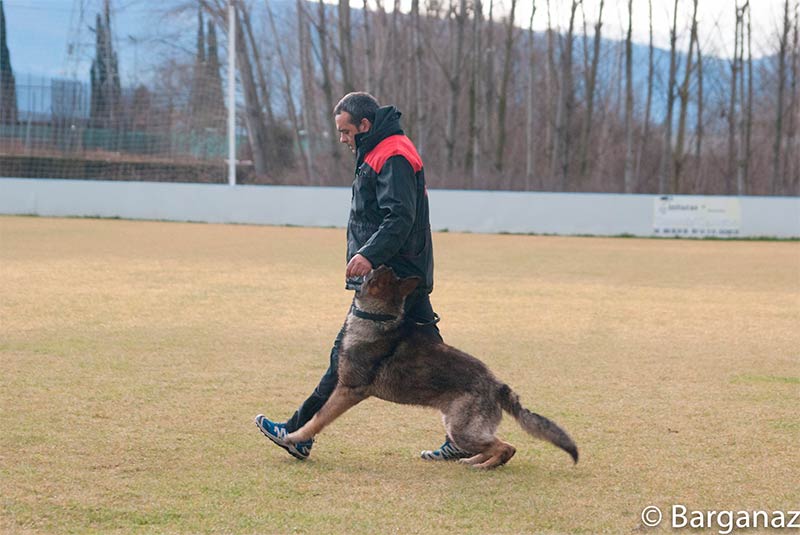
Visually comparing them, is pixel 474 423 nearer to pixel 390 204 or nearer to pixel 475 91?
pixel 390 204

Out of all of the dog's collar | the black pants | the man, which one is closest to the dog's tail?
the man

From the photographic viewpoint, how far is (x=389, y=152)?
4957mm

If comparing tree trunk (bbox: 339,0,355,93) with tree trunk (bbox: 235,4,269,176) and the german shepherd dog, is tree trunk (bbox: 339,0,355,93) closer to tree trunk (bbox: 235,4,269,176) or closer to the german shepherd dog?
tree trunk (bbox: 235,4,269,176)

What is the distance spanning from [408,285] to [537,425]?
0.91 meters

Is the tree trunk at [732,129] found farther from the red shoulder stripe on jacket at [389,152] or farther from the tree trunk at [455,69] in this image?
the red shoulder stripe on jacket at [389,152]

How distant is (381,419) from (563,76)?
111 feet

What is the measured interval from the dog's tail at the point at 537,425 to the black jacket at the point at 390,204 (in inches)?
27.2

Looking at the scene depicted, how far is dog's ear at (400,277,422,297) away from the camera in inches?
196

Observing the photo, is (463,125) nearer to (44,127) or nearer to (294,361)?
(44,127)

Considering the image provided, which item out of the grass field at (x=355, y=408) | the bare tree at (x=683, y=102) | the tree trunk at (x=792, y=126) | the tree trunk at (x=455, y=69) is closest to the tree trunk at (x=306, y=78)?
the tree trunk at (x=455, y=69)

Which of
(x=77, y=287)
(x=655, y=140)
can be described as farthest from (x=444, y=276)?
(x=655, y=140)

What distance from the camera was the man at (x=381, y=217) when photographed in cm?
488

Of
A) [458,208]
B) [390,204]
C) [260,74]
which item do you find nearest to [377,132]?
[390,204]

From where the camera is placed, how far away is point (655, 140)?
134 ft
